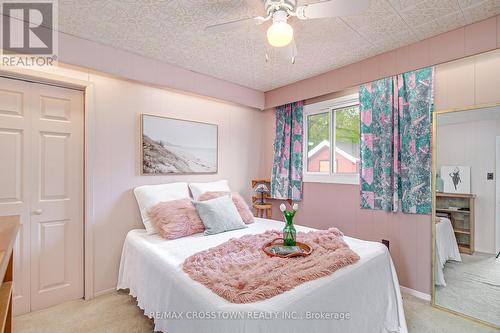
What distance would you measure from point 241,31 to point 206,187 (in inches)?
69.5

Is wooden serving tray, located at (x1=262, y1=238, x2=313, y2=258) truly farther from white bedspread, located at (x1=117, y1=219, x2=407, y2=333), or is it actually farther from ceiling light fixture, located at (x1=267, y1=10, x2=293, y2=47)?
ceiling light fixture, located at (x1=267, y1=10, x2=293, y2=47)

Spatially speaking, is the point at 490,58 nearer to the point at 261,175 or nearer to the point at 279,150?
the point at 279,150

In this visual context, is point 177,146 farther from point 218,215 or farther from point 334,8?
point 334,8

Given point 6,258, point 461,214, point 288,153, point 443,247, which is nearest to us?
point 6,258

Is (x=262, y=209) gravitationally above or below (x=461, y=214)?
below

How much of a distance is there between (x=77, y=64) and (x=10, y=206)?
1370mm

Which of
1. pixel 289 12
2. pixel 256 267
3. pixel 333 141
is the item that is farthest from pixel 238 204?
pixel 289 12

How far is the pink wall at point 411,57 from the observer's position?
2008 mm

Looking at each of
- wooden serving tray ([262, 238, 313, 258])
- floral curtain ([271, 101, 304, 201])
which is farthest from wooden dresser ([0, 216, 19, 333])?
floral curtain ([271, 101, 304, 201])

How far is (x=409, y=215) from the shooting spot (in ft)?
8.46

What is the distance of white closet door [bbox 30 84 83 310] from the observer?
2303mm

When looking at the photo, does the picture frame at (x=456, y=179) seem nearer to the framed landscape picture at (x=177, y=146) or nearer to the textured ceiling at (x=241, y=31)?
the textured ceiling at (x=241, y=31)

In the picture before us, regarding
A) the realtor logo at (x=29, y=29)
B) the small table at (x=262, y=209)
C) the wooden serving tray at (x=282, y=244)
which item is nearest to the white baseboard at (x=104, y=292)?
the wooden serving tray at (x=282, y=244)

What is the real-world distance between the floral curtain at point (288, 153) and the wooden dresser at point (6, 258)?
9.55ft
